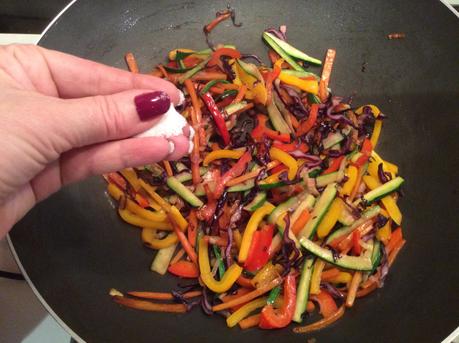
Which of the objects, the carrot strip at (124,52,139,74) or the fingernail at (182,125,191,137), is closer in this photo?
the fingernail at (182,125,191,137)

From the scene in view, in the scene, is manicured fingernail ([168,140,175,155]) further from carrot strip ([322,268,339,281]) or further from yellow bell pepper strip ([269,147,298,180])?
carrot strip ([322,268,339,281])

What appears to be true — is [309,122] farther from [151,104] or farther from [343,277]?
[151,104]

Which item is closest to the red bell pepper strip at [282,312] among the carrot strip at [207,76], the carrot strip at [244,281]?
the carrot strip at [244,281]

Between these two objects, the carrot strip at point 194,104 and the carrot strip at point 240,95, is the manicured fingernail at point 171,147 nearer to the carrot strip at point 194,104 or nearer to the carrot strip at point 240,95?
the carrot strip at point 194,104

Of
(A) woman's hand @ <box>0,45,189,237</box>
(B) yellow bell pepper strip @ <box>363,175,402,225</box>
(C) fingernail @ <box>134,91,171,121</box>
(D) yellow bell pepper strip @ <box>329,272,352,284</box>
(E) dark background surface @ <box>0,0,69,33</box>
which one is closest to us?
(A) woman's hand @ <box>0,45,189,237</box>

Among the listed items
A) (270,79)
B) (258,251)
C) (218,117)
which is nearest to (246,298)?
(258,251)

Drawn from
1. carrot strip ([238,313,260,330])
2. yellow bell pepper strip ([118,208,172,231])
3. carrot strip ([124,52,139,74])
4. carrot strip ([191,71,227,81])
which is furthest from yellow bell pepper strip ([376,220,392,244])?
carrot strip ([124,52,139,74])

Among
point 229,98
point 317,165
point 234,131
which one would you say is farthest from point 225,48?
point 317,165
